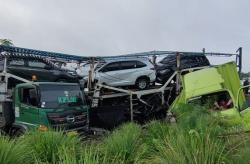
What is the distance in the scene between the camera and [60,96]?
1438cm

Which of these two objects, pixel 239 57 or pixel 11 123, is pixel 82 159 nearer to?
pixel 11 123

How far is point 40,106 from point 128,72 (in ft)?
19.5

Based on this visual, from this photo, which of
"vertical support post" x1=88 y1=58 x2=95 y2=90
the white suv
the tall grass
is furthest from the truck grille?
the tall grass

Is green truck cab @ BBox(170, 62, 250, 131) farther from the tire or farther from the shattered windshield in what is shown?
the tire

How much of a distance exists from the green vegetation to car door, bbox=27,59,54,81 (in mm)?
8752

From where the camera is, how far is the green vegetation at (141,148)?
4.71 metres

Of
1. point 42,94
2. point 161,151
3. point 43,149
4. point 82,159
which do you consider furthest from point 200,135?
point 42,94

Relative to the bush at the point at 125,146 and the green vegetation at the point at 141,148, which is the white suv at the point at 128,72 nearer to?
the green vegetation at the point at 141,148

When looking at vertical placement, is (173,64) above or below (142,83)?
above

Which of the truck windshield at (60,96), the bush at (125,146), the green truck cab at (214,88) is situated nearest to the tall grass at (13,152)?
the bush at (125,146)

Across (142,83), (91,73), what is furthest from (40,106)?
(142,83)

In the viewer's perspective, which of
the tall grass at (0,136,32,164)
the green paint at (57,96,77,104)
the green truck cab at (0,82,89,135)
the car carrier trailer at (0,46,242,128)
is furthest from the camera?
the car carrier trailer at (0,46,242,128)

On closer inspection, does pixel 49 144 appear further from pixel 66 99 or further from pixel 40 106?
pixel 66 99

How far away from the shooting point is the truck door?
13695 millimetres
